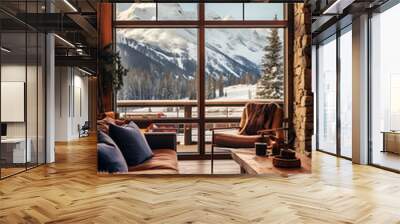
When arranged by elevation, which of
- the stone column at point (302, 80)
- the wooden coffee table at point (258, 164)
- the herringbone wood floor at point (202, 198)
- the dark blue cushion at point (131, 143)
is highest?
the stone column at point (302, 80)

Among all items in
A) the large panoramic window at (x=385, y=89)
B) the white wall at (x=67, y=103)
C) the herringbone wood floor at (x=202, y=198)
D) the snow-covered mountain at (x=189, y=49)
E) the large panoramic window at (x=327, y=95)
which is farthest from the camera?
the white wall at (x=67, y=103)

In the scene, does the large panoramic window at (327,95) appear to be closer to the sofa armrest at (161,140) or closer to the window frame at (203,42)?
the window frame at (203,42)

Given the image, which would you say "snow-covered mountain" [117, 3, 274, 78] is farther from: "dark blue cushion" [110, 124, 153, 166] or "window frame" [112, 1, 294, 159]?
"dark blue cushion" [110, 124, 153, 166]

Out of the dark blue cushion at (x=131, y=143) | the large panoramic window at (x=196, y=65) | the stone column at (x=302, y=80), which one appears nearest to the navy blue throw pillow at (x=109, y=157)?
the dark blue cushion at (x=131, y=143)

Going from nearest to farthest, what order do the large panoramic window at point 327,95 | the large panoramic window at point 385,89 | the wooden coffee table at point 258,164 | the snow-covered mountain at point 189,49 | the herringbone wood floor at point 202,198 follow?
the herringbone wood floor at point 202,198
the snow-covered mountain at point 189,49
the wooden coffee table at point 258,164
the large panoramic window at point 385,89
the large panoramic window at point 327,95

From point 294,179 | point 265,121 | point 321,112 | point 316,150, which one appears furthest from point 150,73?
point 321,112

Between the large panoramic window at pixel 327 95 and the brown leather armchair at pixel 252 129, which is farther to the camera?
the large panoramic window at pixel 327 95

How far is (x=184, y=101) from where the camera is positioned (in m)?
4.15

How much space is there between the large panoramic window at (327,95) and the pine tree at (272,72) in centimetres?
369

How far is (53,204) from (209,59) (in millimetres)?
2118

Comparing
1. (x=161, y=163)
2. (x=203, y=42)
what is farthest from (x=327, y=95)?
(x=161, y=163)

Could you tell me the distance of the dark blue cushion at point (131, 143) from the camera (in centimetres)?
409

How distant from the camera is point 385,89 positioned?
5.85 m

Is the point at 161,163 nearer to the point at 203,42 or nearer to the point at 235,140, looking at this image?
the point at 235,140
